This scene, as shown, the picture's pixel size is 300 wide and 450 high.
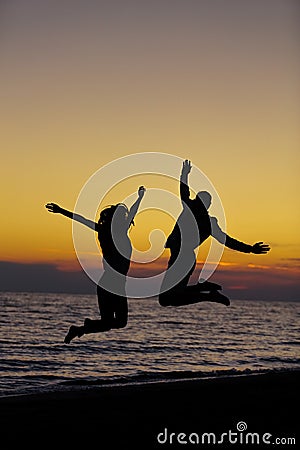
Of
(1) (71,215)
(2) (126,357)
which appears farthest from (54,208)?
(2) (126,357)

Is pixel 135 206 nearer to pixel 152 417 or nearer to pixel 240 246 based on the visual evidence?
pixel 240 246

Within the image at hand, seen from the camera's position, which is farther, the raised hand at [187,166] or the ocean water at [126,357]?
the ocean water at [126,357]

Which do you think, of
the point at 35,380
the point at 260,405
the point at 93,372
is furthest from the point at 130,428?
→ the point at 93,372

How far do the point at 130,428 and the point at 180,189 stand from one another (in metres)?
3.79

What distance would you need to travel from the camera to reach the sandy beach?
26.4 feet

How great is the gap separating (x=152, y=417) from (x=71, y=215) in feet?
13.8

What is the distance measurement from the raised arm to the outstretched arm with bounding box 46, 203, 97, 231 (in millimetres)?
953

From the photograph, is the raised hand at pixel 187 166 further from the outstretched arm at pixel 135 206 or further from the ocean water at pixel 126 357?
the ocean water at pixel 126 357

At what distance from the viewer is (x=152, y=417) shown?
9.43 meters

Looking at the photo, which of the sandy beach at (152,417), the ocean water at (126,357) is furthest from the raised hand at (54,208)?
the ocean water at (126,357)

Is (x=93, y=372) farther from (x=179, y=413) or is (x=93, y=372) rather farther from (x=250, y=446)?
(x=250, y=446)

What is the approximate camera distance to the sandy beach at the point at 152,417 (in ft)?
26.4

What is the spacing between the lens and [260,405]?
1056cm

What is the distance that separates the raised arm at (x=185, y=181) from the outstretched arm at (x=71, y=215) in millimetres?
953
